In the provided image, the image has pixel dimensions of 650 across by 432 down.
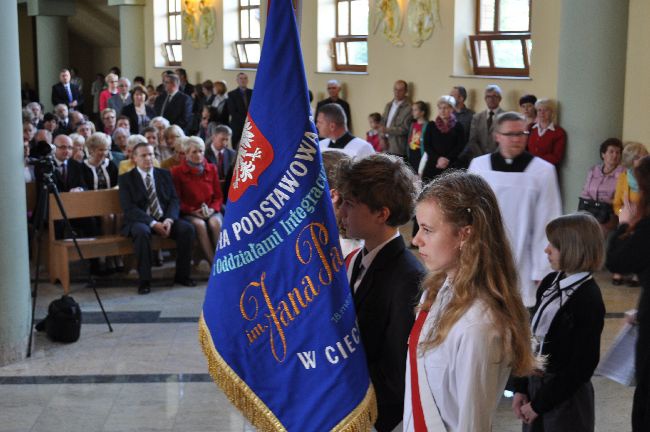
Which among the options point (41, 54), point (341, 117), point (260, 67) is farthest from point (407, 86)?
point (41, 54)

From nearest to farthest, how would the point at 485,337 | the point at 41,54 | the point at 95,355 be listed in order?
the point at 485,337 → the point at 95,355 → the point at 41,54

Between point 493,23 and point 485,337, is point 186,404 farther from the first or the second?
point 493,23

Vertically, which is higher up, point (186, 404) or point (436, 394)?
point (436, 394)

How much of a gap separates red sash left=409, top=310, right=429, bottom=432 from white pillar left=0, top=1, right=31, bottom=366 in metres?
4.32

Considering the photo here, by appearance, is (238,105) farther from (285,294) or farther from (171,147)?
(285,294)

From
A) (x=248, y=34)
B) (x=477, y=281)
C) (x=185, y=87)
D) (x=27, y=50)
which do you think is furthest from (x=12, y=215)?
(x=27, y=50)

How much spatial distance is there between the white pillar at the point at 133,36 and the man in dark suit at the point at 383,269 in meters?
22.0

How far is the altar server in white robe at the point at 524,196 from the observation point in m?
5.61

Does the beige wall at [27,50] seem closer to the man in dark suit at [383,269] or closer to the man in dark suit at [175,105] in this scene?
the man in dark suit at [175,105]

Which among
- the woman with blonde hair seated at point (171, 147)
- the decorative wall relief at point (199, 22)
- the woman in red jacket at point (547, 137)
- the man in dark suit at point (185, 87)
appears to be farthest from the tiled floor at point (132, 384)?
the decorative wall relief at point (199, 22)

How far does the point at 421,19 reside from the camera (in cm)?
1354

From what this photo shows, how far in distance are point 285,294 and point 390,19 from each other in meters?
12.1

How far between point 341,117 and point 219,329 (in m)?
4.58

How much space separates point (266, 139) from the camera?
2699mm
